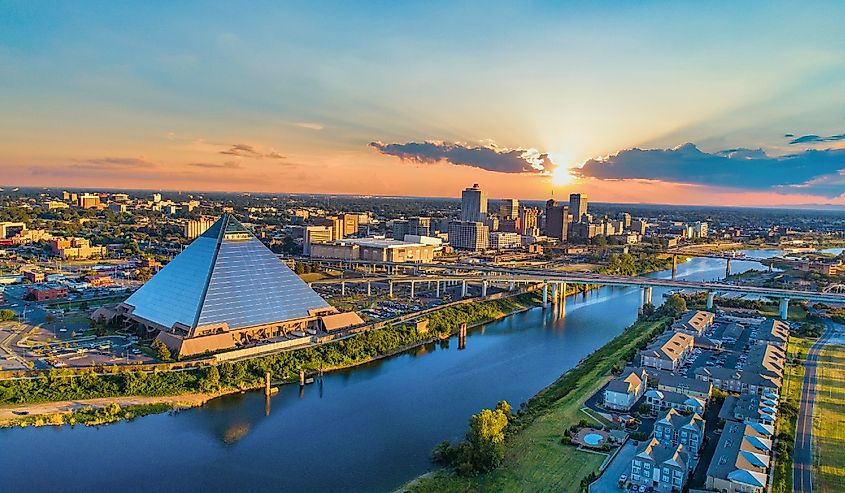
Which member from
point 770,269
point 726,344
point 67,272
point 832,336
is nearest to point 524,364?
point 726,344

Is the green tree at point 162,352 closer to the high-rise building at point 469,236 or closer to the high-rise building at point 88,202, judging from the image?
the high-rise building at point 469,236

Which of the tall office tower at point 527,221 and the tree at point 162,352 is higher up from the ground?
the tall office tower at point 527,221

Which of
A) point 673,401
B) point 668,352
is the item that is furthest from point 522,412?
point 668,352

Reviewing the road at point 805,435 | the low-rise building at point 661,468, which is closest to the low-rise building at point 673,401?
the road at point 805,435

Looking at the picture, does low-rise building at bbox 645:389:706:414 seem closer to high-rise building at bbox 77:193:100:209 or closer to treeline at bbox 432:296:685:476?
treeline at bbox 432:296:685:476

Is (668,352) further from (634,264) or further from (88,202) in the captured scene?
(88,202)
